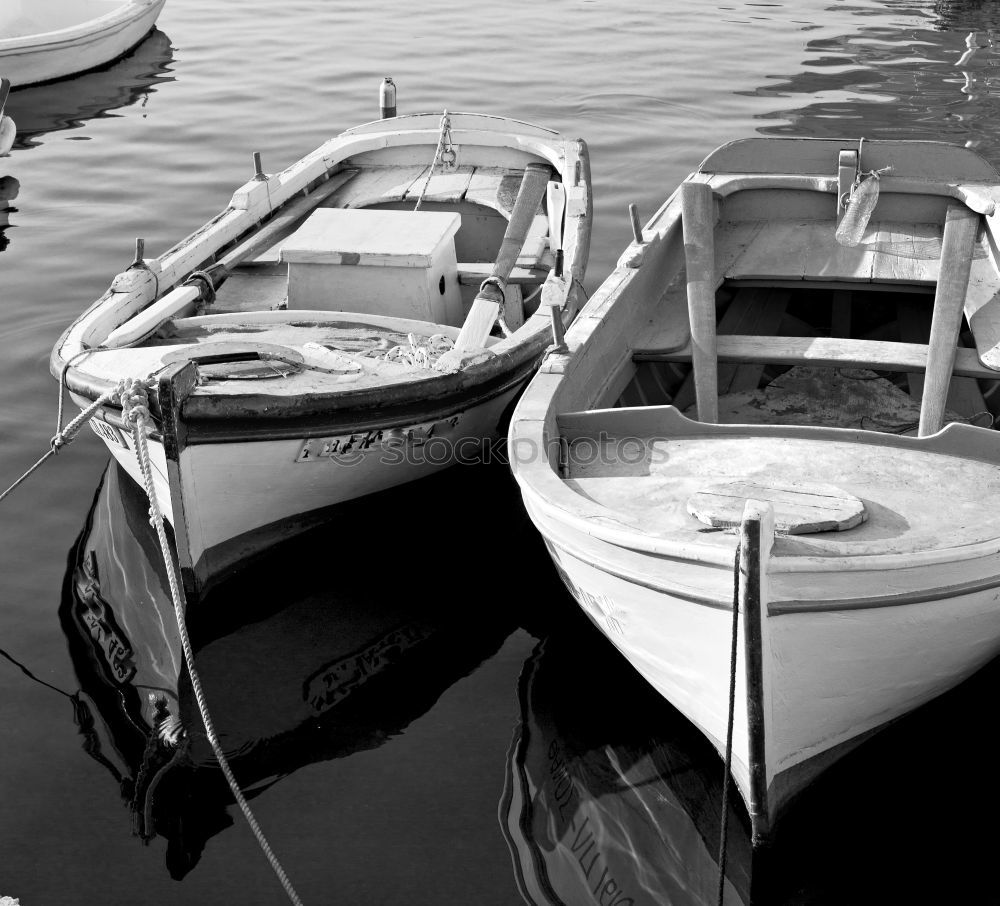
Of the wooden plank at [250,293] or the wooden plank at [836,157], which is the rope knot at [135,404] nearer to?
the wooden plank at [250,293]

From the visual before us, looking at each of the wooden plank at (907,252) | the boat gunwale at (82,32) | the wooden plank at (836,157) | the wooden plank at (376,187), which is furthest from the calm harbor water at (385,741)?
the boat gunwale at (82,32)

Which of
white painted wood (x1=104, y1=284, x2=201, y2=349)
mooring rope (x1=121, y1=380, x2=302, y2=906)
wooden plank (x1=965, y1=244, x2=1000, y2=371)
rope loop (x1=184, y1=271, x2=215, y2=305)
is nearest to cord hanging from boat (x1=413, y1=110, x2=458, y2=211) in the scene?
rope loop (x1=184, y1=271, x2=215, y2=305)

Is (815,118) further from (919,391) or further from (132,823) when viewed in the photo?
(132,823)

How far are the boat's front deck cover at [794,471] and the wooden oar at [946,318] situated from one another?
0.76 meters

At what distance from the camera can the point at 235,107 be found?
47.8 feet

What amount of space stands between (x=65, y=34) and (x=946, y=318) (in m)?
13.5

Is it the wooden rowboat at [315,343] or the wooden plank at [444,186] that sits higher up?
the wooden plank at [444,186]

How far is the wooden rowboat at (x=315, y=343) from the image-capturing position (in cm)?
541

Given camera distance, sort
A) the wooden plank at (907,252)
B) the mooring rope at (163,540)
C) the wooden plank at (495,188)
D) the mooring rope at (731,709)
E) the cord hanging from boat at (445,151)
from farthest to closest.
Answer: the cord hanging from boat at (445,151), the wooden plank at (495,188), the wooden plank at (907,252), the mooring rope at (163,540), the mooring rope at (731,709)

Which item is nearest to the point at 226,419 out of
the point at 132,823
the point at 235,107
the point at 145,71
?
the point at 132,823

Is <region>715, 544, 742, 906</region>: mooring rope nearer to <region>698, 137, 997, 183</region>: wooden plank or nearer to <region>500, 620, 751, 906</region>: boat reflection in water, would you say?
<region>500, 620, 751, 906</region>: boat reflection in water

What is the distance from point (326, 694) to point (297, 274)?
2732mm

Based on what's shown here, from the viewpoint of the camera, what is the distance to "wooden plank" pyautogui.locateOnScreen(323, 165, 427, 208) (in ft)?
27.9

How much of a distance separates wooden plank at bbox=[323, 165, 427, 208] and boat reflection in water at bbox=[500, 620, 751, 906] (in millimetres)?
4347
